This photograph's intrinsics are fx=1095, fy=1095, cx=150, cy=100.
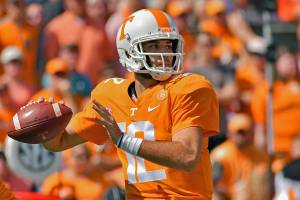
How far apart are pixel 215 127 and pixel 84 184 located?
3786 mm

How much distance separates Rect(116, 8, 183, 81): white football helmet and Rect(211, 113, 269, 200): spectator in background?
12.1 ft

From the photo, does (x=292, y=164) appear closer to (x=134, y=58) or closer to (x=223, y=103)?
(x=223, y=103)

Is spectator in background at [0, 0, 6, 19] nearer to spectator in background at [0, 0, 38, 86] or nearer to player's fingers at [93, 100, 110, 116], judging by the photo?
spectator in background at [0, 0, 38, 86]

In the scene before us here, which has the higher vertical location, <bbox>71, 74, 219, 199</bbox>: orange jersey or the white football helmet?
the white football helmet

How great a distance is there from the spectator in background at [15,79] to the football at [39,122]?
4.27m

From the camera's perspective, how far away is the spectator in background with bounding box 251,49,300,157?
1027cm

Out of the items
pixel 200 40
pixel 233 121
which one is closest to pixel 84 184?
pixel 233 121

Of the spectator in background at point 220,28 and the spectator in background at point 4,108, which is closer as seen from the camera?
the spectator in background at point 4,108

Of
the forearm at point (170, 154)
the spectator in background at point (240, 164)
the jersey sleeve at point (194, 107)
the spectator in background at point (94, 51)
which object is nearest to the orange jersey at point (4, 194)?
the forearm at point (170, 154)

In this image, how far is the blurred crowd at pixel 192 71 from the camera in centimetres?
924

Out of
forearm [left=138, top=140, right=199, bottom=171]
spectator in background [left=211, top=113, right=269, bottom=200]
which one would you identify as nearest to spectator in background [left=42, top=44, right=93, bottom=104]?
spectator in background [left=211, top=113, right=269, bottom=200]

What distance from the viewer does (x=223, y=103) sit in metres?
10.3

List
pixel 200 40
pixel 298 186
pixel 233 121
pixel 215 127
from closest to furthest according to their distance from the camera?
pixel 215 127 < pixel 298 186 < pixel 233 121 < pixel 200 40

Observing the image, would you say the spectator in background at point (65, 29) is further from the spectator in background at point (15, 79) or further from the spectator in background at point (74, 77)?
the spectator in background at point (15, 79)
